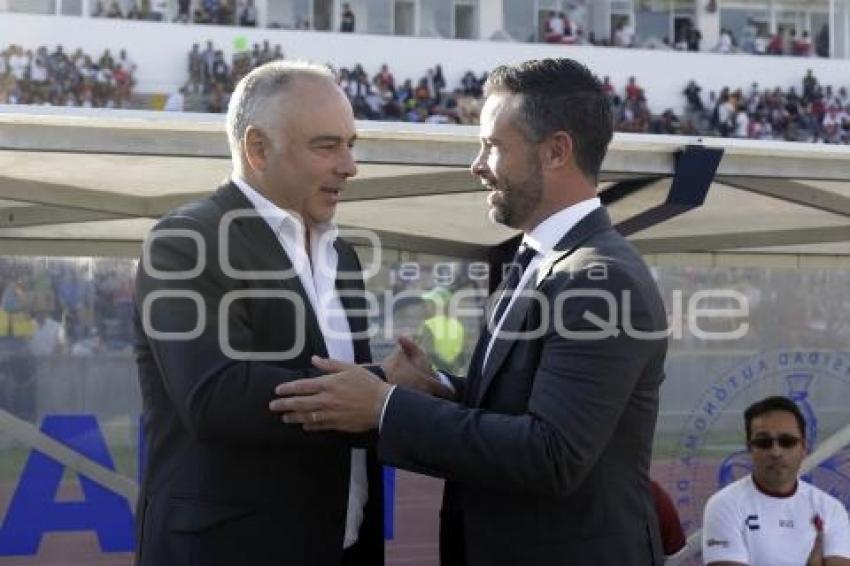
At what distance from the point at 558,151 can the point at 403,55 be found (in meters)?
28.9

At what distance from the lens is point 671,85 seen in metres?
31.6

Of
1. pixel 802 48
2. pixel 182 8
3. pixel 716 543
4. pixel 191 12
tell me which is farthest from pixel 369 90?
pixel 716 543

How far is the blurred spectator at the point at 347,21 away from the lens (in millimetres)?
30688

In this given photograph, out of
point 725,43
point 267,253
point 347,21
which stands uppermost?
point 347,21

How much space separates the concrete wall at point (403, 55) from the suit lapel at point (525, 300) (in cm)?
2737

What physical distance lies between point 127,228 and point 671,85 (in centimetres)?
2821

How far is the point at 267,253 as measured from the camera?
1910mm

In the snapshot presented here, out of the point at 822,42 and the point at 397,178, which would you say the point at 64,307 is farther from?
the point at 822,42

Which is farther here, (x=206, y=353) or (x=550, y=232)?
(x=550, y=232)

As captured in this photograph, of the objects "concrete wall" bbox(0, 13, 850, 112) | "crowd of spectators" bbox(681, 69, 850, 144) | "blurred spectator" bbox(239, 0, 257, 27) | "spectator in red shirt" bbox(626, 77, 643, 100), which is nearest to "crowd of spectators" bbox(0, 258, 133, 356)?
"concrete wall" bbox(0, 13, 850, 112)

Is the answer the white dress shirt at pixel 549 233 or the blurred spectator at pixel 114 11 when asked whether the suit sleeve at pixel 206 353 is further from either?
the blurred spectator at pixel 114 11

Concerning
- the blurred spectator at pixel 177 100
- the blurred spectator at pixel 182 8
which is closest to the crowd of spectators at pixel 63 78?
the blurred spectator at pixel 177 100

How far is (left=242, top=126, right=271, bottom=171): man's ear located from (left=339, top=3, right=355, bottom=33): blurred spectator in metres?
29.2

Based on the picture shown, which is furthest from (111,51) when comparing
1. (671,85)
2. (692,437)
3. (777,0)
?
(692,437)
